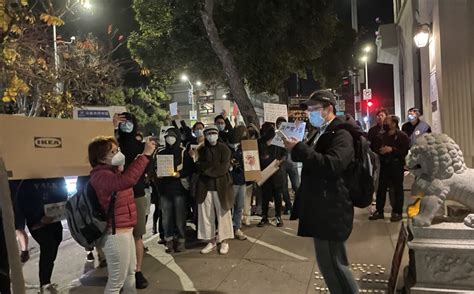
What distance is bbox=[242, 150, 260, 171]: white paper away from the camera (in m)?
7.27

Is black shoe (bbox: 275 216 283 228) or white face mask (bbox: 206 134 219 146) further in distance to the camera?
black shoe (bbox: 275 216 283 228)

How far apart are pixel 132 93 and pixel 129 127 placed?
87.2 ft

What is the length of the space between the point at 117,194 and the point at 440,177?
2857 millimetres

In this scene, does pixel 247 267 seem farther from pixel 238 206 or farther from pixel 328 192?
pixel 328 192

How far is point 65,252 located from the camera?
23.3ft

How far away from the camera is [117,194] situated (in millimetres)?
3826

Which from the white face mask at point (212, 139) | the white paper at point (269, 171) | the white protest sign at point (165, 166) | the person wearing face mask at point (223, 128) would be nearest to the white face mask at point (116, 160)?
the white protest sign at point (165, 166)

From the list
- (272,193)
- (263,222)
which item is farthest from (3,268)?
(272,193)

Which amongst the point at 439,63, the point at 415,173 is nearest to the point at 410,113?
the point at 439,63

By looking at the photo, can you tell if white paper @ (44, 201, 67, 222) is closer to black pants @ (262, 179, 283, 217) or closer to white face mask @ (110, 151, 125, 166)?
white face mask @ (110, 151, 125, 166)

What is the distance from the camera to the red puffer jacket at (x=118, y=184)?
3.70m

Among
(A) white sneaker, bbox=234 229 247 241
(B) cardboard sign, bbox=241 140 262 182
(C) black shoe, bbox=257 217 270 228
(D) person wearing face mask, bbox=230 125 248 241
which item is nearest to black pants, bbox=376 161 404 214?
(C) black shoe, bbox=257 217 270 228

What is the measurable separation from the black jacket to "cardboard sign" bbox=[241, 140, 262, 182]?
3.77 metres

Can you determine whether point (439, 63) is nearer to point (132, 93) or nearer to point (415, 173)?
point (415, 173)
